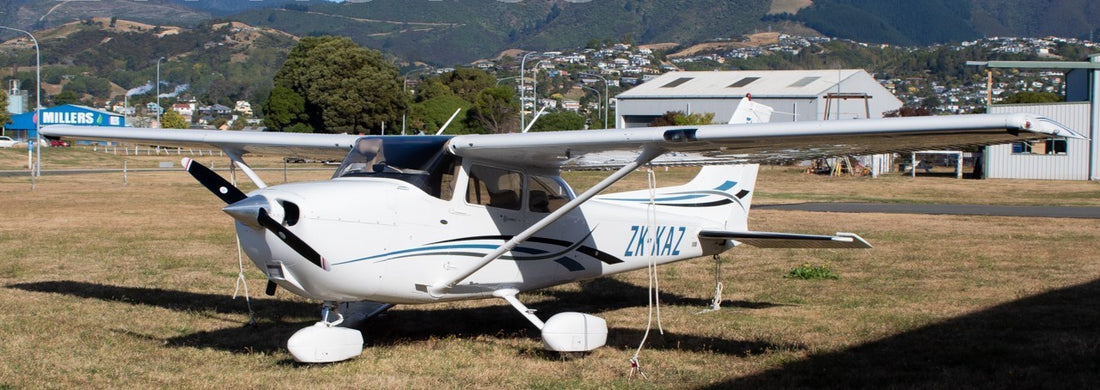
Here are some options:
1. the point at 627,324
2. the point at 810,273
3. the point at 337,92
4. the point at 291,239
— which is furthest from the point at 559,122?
the point at 291,239

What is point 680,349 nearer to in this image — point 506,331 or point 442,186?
point 506,331

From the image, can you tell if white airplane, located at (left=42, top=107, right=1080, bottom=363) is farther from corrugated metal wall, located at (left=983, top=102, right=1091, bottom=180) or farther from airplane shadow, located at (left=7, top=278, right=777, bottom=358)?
corrugated metal wall, located at (left=983, top=102, right=1091, bottom=180)

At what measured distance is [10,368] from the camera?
778 centimetres

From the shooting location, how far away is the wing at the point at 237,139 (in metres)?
10.1

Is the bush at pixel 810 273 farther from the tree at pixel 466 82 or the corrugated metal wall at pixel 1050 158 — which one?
the tree at pixel 466 82

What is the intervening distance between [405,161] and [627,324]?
116 inches

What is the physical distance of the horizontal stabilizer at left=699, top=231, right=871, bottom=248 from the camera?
8961 millimetres

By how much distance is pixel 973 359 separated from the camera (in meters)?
8.13

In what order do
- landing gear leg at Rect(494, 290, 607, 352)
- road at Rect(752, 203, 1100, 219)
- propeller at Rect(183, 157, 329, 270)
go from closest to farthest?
propeller at Rect(183, 157, 329, 270) < landing gear leg at Rect(494, 290, 607, 352) < road at Rect(752, 203, 1100, 219)

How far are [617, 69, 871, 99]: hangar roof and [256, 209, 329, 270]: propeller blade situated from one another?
64.0 meters

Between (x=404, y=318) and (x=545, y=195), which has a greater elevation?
(x=545, y=195)


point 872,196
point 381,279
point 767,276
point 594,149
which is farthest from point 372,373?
point 872,196

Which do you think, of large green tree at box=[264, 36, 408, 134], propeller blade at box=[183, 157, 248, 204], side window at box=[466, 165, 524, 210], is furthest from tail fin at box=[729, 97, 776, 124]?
large green tree at box=[264, 36, 408, 134]

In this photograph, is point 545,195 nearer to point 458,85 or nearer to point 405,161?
point 405,161
